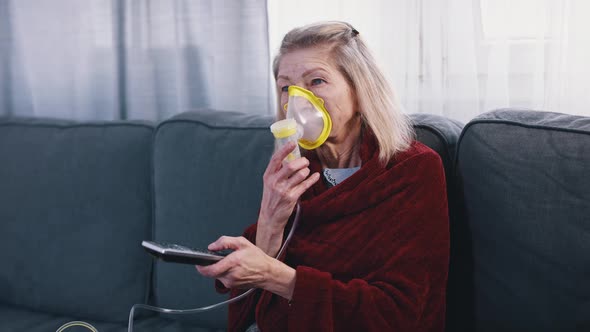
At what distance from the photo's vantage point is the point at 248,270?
1102mm

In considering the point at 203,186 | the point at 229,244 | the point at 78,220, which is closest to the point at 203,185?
the point at 203,186

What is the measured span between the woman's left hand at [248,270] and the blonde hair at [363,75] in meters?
0.34

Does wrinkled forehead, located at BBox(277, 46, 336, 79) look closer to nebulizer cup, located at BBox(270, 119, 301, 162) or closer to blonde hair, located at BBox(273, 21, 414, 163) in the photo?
blonde hair, located at BBox(273, 21, 414, 163)

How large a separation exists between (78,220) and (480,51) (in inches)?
50.1

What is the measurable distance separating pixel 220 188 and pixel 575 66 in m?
0.99

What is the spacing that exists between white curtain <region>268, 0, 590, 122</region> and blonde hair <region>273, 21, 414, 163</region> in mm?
219

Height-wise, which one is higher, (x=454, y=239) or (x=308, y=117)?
(x=308, y=117)

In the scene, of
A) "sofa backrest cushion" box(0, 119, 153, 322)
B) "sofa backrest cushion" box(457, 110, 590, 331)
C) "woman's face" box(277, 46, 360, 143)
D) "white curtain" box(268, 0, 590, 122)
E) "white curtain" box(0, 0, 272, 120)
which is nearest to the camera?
"sofa backrest cushion" box(457, 110, 590, 331)

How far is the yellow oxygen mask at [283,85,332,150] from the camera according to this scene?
1.23 m

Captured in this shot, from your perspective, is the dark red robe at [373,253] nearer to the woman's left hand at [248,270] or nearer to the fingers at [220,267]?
the woman's left hand at [248,270]

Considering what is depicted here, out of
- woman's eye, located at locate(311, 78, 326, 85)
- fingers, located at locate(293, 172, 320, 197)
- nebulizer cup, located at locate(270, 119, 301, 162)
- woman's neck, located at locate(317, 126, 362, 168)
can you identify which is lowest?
fingers, located at locate(293, 172, 320, 197)

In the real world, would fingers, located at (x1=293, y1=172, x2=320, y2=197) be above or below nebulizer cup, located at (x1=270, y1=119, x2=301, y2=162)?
below

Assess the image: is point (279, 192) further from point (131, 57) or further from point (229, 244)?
point (131, 57)

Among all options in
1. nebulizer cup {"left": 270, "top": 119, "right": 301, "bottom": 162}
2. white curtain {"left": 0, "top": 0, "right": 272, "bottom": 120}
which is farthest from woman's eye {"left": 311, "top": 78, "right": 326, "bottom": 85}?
white curtain {"left": 0, "top": 0, "right": 272, "bottom": 120}
